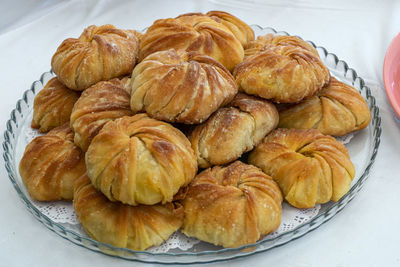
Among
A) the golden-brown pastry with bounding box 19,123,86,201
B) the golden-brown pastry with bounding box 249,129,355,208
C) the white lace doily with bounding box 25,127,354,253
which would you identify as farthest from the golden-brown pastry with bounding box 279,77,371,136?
the golden-brown pastry with bounding box 19,123,86,201

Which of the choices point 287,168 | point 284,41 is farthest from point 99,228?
point 284,41

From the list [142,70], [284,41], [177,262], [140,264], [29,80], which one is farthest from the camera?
[29,80]

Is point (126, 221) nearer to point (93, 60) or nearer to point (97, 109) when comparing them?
point (97, 109)

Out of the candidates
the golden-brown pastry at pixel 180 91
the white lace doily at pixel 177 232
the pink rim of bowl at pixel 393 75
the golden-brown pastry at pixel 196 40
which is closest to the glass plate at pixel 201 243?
the white lace doily at pixel 177 232

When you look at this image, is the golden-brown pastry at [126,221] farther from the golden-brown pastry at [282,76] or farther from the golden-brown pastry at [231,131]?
the golden-brown pastry at [282,76]

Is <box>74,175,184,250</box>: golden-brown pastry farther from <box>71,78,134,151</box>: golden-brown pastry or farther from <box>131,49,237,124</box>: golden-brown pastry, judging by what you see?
<box>131,49,237,124</box>: golden-brown pastry

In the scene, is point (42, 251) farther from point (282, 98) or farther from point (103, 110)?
point (282, 98)

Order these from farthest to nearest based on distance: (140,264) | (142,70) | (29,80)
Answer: (29,80)
(142,70)
(140,264)
